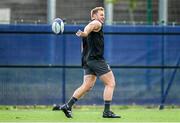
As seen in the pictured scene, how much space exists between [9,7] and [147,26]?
782cm

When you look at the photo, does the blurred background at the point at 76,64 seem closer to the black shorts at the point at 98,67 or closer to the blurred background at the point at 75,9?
the black shorts at the point at 98,67

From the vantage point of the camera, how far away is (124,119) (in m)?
14.9

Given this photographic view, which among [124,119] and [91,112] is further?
[91,112]

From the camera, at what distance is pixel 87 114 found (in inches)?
632

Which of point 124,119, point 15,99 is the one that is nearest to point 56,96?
point 15,99

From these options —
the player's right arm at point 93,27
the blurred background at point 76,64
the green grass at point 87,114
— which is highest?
the player's right arm at point 93,27

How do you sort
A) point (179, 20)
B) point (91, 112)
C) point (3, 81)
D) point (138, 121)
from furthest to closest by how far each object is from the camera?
point (179, 20)
point (3, 81)
point (91, 112)
point (138, 121)

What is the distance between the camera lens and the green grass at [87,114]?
1477cm

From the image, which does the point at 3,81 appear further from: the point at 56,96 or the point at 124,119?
the point at 124,119

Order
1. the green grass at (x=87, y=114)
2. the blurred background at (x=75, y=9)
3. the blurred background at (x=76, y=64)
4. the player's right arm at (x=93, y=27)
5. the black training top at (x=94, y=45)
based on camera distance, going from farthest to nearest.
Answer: the blurred background at (x=75, y=9)
the blurred background at (x=76, y=64)
the black training top at (x=94, y=45)
the green grass at (x=87, y=114)
the player's right arm at (x=93, y=27)

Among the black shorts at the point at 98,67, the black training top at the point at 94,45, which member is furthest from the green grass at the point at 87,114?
the black training top at the point at 94,45

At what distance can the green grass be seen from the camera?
48.4 feet

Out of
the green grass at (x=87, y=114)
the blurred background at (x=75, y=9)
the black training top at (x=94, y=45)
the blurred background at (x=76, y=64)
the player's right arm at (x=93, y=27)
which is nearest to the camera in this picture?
the player's right arm at (x=93, y=27)

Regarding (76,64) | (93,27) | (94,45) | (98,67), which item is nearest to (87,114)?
(98,67)
